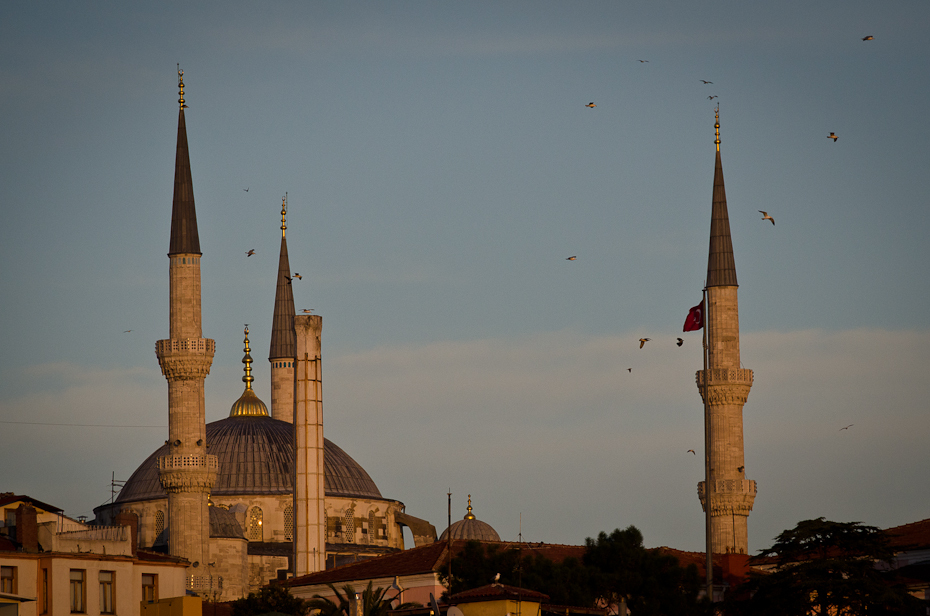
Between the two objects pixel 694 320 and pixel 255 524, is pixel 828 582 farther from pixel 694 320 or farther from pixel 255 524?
pixel 255 524

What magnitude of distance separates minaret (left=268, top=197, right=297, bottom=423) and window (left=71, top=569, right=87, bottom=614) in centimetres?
3817

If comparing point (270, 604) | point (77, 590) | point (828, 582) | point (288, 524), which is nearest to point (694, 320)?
point (828, 582)

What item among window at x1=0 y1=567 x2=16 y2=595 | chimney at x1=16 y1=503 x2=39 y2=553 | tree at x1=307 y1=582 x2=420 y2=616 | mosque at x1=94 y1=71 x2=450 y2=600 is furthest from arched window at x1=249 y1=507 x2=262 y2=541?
window at x1=0 y1=567 x2=16 y2=595

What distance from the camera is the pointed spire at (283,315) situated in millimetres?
76188

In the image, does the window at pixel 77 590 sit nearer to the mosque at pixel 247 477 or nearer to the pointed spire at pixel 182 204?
the mosque at pixel 247 477

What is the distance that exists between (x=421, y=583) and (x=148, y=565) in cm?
831

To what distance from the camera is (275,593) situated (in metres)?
43.6

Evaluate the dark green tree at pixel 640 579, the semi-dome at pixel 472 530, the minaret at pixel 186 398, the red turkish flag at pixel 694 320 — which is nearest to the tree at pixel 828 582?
the dark green tree at pixel 640 579

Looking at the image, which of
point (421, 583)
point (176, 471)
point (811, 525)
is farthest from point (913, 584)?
point (176, 471)

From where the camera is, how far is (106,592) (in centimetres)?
3816

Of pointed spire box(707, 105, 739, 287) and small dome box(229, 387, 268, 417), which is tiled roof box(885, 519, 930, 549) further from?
small dome box(229, 387, 268, 417)

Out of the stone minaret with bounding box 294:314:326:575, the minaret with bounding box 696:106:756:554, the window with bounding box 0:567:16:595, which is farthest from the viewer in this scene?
the minaret with bounding box 696:106:756:554

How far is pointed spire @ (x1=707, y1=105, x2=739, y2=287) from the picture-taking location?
63.1m

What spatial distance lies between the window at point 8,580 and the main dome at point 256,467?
106ft
